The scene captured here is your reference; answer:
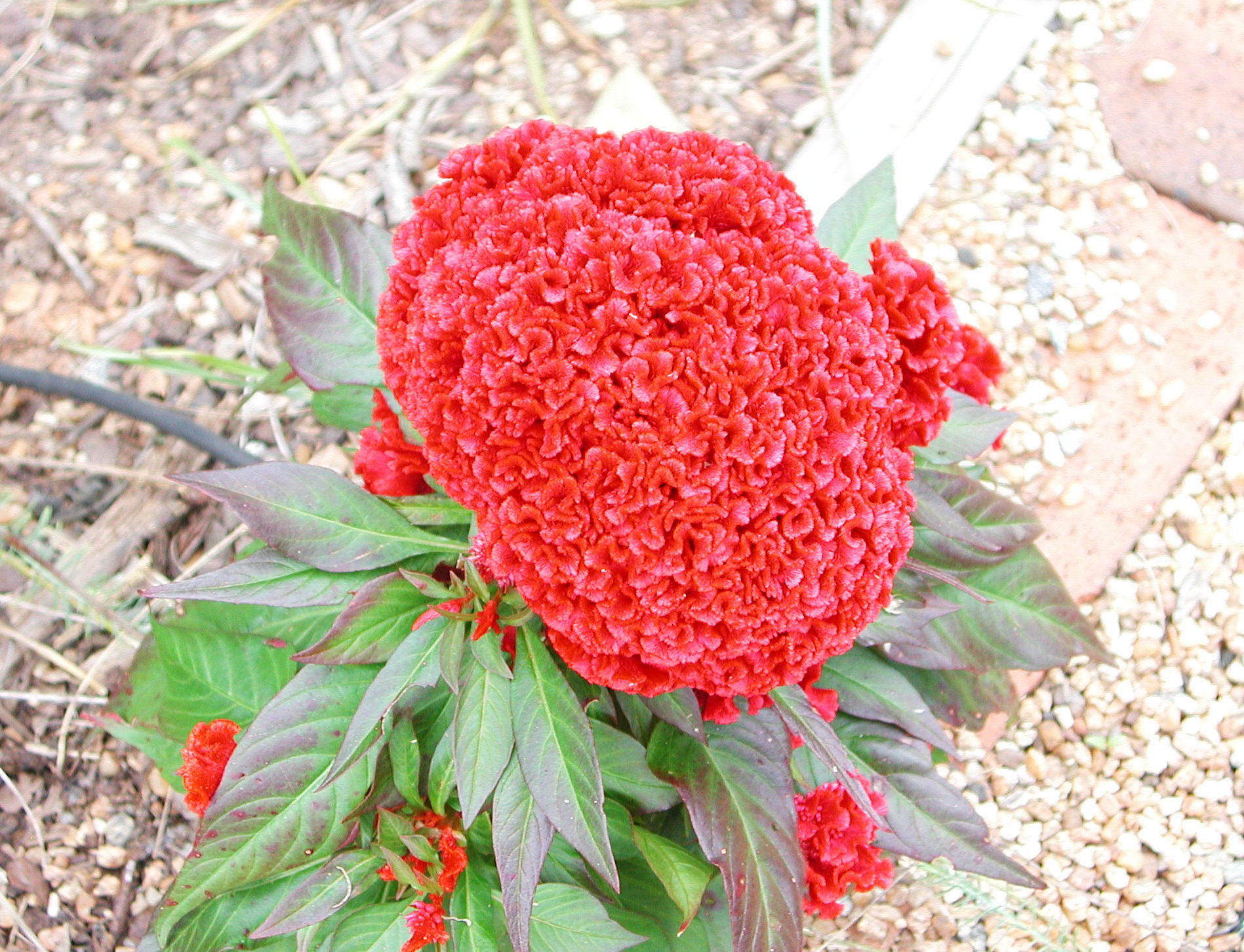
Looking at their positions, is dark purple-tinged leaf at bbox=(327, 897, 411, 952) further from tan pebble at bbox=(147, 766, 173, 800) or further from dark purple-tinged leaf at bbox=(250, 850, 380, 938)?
tan pebble at bbox=(147, 766, 173, 800)

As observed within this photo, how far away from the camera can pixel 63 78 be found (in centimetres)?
299

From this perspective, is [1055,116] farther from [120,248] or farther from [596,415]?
[120,248]

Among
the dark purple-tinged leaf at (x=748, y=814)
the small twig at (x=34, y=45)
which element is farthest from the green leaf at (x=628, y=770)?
the small twig at (x=34, y=45)

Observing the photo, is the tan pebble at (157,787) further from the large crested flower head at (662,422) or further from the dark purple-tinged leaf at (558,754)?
the large crested flower head at (662,422)

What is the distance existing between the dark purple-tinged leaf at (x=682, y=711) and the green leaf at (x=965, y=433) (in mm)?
617

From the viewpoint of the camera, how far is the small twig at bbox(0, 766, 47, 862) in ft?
7.49

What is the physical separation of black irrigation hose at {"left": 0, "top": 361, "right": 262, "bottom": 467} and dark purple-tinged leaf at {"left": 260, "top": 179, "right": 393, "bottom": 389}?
784mm

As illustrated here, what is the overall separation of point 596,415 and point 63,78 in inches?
102

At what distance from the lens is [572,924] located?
1.53 m

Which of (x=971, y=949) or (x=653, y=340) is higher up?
(x=653, y=340)

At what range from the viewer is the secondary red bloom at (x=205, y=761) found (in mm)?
1566

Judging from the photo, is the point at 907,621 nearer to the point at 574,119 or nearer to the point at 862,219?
the point at 862,219

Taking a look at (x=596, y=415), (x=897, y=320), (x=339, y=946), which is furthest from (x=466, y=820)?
(x=897, y=320)

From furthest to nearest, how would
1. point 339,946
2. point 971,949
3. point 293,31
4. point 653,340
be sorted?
point 293,31
point 971,949
point 339,946
point 653,340
